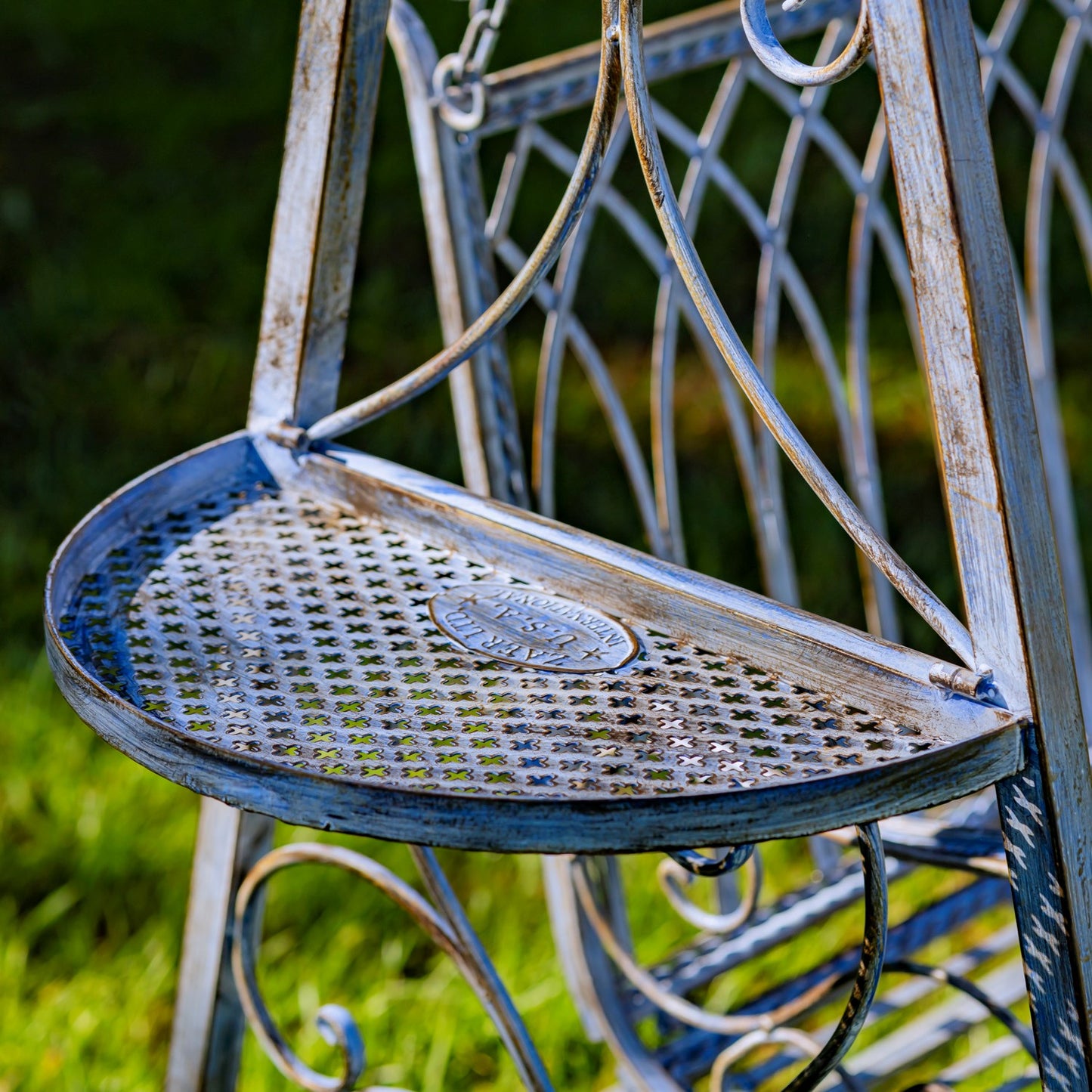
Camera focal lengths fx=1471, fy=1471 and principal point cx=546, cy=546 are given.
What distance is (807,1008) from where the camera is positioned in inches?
48.8

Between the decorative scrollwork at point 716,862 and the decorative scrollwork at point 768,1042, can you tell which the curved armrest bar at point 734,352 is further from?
the decorative scrollwork at point 768,1042

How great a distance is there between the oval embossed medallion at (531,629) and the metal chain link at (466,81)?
18.6 inches

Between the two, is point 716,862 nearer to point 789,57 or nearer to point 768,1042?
point 768,1042

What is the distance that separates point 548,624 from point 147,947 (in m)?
1.07

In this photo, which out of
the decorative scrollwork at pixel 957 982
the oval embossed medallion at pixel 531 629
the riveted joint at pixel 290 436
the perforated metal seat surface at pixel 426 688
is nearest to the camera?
the perforated metal seat surface at pixel 426 688

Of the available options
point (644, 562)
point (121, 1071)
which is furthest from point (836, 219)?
point (644, 562)

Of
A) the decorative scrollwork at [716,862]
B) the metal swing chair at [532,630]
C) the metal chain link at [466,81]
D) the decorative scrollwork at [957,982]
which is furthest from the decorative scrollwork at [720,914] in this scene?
the metal chain link at [466,81]

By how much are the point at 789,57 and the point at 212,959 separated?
800 millimetres

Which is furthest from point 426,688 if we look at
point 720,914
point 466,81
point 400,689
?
point 720,914

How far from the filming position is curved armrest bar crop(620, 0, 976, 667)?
746mm

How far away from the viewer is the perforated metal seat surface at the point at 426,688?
2.14 feet

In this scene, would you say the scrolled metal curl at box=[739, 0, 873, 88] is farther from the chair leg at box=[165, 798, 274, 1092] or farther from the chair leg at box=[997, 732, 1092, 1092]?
the chair leg at box=[165, 798, 274, 1092]

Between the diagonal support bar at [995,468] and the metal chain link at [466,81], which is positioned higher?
the metal chain link at [466,81]

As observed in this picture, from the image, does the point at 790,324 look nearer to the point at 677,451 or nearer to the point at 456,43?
the point at 677,451
